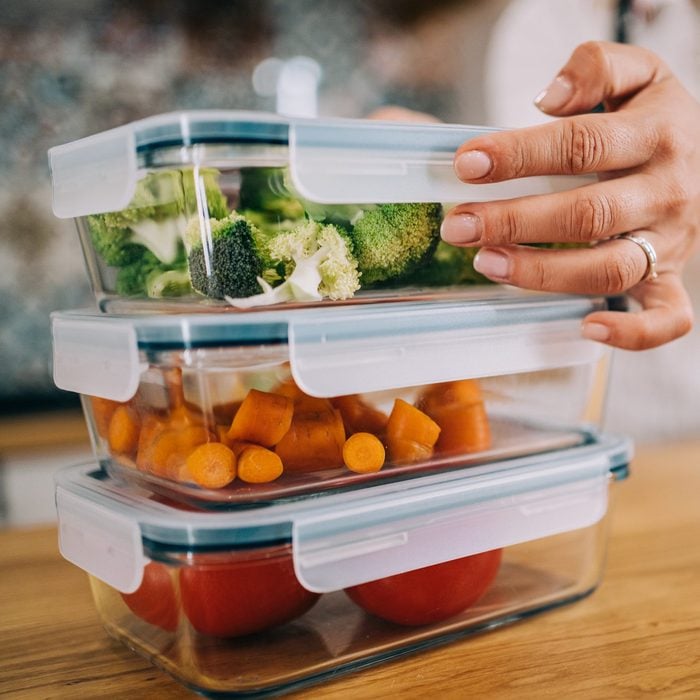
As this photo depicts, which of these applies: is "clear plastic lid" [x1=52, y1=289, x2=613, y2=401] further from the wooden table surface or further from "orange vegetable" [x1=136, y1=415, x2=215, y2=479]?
the wooden table surface

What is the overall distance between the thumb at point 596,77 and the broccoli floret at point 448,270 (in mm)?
180

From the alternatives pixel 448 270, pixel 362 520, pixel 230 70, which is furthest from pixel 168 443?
pixel 230 70

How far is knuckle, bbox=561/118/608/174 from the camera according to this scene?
64cm

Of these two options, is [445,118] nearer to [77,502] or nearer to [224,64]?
[224,64]

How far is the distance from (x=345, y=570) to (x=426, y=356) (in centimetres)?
17

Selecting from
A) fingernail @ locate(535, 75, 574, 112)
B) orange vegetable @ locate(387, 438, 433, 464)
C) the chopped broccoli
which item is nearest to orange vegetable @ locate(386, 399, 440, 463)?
Result: orange vegetable @ locate(387, 438, 433, 464)

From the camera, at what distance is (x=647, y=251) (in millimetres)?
704

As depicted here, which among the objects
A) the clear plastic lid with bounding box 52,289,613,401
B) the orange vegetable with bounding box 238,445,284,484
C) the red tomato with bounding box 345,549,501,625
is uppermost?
the clear plastic lid with bounding box 52,289,613,401

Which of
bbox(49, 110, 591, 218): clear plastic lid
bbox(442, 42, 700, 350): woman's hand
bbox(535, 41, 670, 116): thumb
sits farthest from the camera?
bbox(535, 41, 670, 116): thumb

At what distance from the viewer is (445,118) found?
1.66 metres

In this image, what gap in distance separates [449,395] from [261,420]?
0.16 m

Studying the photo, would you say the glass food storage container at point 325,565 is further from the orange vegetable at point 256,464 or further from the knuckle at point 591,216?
the knuckle at point 591,216

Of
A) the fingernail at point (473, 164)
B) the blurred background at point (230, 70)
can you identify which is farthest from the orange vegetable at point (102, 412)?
the blurred background at point (230, 70)

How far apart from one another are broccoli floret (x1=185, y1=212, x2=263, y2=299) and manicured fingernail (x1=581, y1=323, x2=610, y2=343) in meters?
0.31
